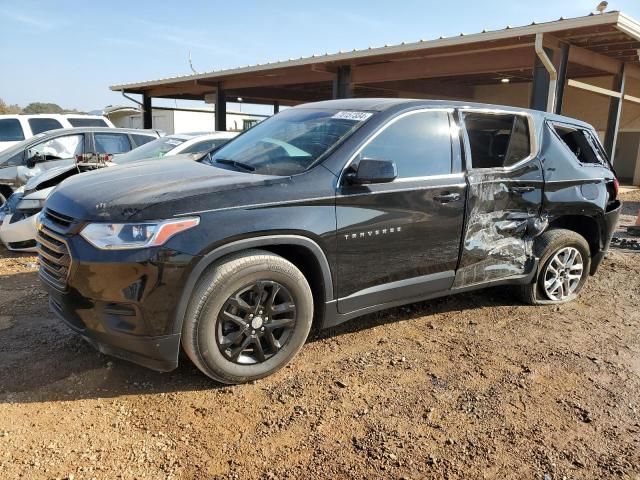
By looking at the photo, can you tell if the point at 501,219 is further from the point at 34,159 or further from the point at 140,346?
the point at 34,159

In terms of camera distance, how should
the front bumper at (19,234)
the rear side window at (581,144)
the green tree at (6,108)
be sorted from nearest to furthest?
the rear side window at (581,144) → the front bumper at (19,234) → the green tree at (6,108)

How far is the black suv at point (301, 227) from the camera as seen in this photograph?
2.75 metres

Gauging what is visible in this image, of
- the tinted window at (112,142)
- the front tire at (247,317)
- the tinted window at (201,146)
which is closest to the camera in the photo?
the front tire at (247,317)

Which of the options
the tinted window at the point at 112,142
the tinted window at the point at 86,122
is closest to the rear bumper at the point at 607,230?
the tinted window at the point at 112,142

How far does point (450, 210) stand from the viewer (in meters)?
3.74

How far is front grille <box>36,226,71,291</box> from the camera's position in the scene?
9.46ft

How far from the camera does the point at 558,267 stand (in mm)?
4742

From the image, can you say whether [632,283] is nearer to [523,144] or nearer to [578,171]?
[578,171]

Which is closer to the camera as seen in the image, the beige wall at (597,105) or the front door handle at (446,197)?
the front door handle at (446,197)

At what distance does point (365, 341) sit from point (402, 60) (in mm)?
10637

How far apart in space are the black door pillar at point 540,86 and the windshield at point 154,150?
716 cm

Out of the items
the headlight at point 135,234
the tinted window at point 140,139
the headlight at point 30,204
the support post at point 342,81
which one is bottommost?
the headlight at point 30,204

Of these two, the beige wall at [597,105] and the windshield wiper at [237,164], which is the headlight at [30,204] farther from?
the beige wall at [597,105]

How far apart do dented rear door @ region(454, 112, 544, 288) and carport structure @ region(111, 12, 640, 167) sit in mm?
6167
